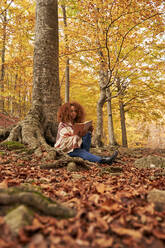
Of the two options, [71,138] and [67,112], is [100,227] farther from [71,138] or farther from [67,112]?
[67,112]

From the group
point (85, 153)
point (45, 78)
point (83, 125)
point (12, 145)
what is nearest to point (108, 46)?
point (45, 78)

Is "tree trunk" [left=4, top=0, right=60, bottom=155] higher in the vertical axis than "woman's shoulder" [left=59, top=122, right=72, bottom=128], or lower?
higher

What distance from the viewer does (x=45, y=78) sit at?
5109 millimetres

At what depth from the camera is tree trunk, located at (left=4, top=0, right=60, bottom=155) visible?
498 cm

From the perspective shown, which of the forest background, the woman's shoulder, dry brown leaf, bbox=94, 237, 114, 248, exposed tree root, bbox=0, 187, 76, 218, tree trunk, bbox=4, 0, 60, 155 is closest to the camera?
dry brown leaf, bbox=94, 237, 114, 248

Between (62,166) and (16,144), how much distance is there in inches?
65.1

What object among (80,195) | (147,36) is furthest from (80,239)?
(147,36)

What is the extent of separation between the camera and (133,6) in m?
5.17

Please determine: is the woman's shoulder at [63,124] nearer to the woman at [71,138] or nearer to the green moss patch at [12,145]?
the woman at [71,138]

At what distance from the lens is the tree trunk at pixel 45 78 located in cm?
498

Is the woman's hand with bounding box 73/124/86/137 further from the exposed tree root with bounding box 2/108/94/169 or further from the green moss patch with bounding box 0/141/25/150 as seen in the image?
the green moss patch with bounding box 0/141/25/150

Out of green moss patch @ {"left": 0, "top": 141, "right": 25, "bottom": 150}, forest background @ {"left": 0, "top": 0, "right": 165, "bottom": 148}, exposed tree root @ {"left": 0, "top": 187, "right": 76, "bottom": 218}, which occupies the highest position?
forest background @ {"left": 0, "top": 0, "right": 165, "bottom": 148}

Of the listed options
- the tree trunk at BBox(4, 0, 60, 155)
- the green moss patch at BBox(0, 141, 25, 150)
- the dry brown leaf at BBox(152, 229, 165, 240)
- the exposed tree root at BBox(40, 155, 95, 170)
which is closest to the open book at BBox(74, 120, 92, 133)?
the exposed tree root at BBox(40, 155, 95, 170)

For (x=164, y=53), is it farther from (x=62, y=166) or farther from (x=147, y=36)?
(x=62, y=166)
